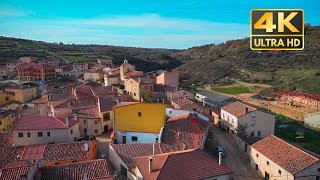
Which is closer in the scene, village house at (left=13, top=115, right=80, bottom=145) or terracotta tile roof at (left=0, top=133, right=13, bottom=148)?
village house at (left=13, top=115, right=80, bottom=145)

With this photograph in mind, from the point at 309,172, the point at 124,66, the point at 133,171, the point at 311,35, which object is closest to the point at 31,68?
the point at 124,66

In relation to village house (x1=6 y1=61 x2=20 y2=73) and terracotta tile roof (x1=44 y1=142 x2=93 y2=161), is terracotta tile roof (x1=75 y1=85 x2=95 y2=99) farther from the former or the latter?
village house (x1=6 y1=61 x2=20 y2=73)

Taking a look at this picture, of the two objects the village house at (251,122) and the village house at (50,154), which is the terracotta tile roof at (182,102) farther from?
the village house at (50,154)

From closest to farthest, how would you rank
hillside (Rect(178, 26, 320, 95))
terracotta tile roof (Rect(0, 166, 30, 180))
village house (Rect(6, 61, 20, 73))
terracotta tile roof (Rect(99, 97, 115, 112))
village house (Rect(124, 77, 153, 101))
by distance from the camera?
Result: terracotta tile roof (Rect(0, 166, 30, 180)) → terracotta tile roof (Rect(99, 97, 115, 112)) → village house (Rect(124, 77, 153, 101)) → hillside (Rect(178, 26, 320, 95)) → village house (Rect(6, 61, 20, 73))

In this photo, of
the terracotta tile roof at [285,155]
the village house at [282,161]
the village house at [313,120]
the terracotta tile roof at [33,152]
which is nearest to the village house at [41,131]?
the terracotta tile roof at [33,152]

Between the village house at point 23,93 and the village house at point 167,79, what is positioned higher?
the village house at point 167,79

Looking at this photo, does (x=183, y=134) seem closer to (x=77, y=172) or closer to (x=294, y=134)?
(x=77, y=172)

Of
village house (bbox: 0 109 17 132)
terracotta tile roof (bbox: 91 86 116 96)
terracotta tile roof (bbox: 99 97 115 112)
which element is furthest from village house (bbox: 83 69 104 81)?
terracotta tile roof (bbox: 99 97 115 112)

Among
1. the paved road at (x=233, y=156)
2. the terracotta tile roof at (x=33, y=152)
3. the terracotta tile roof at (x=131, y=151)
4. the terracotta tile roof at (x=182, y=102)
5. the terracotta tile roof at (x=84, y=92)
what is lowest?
the paved road at (x=233, y=156)
